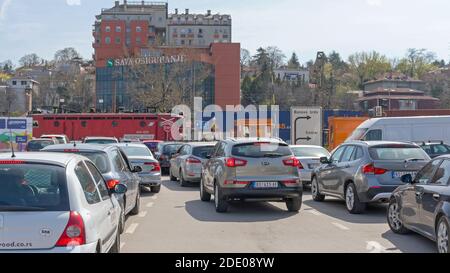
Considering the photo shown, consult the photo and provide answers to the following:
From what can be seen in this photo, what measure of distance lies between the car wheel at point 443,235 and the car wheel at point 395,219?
1.85 m

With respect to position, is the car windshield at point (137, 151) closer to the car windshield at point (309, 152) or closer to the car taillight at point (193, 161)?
the car taillight at point (193, 161)

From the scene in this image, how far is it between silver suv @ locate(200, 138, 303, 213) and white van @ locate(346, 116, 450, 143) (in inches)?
490

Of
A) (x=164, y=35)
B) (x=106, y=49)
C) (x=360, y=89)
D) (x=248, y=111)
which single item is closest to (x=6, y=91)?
(x=106, y=49)

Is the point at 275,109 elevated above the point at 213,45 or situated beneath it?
situated beneath

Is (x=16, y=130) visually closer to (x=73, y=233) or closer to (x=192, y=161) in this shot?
(x=192, y=161)

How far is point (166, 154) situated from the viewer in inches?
1073

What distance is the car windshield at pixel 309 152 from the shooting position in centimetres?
1880

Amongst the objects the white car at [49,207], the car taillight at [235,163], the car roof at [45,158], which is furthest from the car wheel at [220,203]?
the car roof at [45,158]

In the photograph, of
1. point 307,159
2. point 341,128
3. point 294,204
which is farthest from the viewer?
point 341,128

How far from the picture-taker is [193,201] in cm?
1565

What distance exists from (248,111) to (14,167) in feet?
110

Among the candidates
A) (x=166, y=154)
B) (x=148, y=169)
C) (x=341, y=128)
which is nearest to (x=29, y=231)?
(x=148, y=169)

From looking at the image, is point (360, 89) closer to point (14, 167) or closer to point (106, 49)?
point (106, 49)

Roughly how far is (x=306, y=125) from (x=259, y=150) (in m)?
17.9
